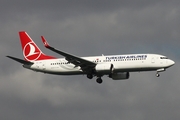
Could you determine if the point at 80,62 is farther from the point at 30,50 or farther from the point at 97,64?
the point at 30,50

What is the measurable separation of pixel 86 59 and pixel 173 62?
12986mm

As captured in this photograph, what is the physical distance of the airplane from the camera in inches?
3433

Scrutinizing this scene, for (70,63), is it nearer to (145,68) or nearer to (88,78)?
(88,78)

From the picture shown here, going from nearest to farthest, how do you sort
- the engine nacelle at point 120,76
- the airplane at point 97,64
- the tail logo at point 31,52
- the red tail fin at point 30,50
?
the airplane at point 97,64, the engine nacelle at point 120,76, the red tail fin at point 30,50, the tail logo at point 31,52

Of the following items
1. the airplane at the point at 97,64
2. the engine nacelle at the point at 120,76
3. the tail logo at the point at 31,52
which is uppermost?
the tail logo at the point at 31,52

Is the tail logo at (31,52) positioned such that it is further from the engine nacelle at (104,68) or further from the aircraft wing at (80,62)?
the engine nacelle at (104,68)

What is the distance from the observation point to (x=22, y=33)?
10019cm

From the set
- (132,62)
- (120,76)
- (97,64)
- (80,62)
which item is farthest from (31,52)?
(132,62)

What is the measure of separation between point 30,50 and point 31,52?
0.58 metres

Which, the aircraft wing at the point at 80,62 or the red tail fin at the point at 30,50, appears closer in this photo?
the aircraft wing at the point at 80,62

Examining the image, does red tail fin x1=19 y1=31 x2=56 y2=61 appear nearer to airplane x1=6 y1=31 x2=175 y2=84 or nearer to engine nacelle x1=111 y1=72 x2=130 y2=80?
airplane x1=6 y1=31 x2=175 y2=84

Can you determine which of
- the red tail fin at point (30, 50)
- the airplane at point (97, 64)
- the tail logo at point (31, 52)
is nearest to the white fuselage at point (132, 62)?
the airplane at point (97, 64)

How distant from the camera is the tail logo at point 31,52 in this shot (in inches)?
3800

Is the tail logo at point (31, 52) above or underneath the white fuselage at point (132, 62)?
above
